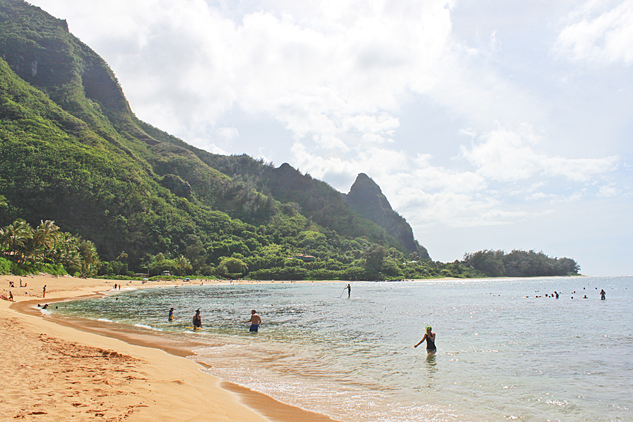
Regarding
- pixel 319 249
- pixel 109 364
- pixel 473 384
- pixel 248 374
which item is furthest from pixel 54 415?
pixel 319 249

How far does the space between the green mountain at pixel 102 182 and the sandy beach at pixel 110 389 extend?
11554 centimetres

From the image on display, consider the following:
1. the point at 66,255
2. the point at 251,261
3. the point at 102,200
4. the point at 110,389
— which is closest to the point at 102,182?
the point at 102,200

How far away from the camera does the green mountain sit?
364ft

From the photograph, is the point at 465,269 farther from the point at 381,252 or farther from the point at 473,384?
the point at 473,384

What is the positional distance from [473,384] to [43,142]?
142 metres

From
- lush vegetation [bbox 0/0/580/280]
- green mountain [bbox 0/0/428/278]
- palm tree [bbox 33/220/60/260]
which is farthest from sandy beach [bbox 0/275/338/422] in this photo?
green mountain [bbox 0/0/428/278]

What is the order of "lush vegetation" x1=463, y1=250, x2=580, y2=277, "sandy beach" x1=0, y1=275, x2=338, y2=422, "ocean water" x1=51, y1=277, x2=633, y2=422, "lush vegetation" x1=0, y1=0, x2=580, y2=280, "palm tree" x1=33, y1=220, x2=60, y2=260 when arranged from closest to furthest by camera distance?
1. "sandy beach" x1=0, y1=275, x2=338, y2=422
2. "ocean water" x1=51, y1=277, x2=633, y2=422
3. "palm tree" x1=33, y1=220, x2=60, y2=260
4. "lush vegetation" x1=0, y1=0, x2=580, y2=280
5. "lush vegetation" x1=463, y1=250, x2=580, y2=277

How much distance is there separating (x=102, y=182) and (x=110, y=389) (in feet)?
438

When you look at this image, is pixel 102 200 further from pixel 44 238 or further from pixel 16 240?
pixel 16 240

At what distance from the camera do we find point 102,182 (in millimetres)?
121438

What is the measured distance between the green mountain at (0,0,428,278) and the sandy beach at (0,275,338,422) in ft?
379

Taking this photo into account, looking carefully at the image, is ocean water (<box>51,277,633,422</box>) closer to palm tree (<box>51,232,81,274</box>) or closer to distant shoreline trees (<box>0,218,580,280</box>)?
distant shoreline trees (<box>0,218,580,280</box>)

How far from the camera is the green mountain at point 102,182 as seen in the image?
110875mm

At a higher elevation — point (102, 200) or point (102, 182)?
point (102, 182)
